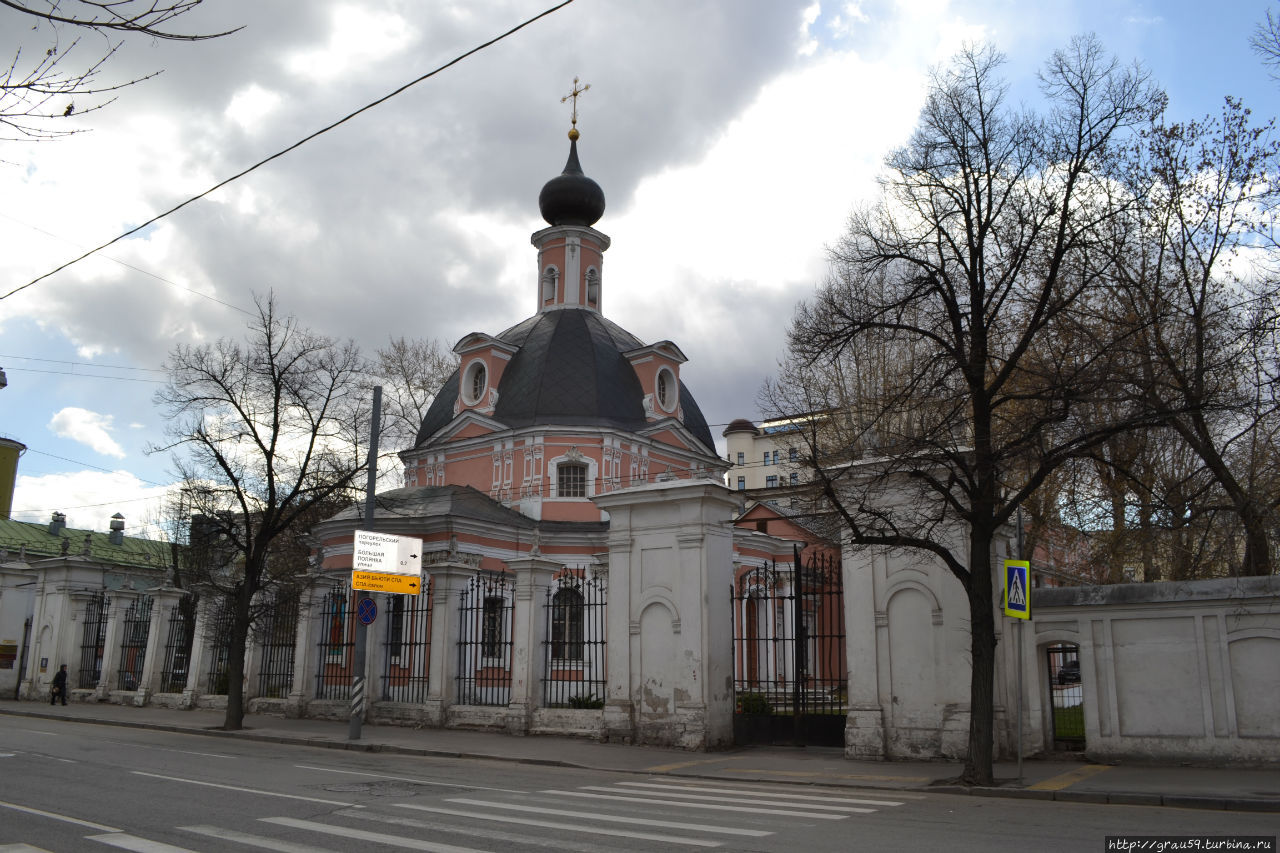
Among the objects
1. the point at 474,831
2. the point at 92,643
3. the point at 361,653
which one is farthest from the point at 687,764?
the point at 92,643

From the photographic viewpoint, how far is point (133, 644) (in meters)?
30.0

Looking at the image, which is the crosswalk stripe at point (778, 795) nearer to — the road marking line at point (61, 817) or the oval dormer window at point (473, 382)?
the road marking line at point (61, 817)

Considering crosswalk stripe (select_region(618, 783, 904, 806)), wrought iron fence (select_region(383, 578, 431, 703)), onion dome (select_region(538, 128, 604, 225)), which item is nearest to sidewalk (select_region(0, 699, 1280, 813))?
crosswalk stripe (select_region(618, 783, 904, 806))

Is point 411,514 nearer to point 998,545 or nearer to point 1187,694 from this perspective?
point 998,545

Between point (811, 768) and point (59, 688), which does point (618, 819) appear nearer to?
point (811, 768)

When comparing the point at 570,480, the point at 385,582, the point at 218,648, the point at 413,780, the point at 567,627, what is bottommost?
the point at 413,780

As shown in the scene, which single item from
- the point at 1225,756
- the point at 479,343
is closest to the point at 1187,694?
the point at 1225,756

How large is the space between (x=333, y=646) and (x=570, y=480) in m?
13.8

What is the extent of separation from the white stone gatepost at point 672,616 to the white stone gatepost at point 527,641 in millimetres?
2209

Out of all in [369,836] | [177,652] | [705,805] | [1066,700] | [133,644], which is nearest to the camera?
[369,836]

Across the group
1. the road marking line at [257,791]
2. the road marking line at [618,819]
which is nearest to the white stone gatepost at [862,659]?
the road marking line at [618,819]

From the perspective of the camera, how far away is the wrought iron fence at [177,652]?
1125 inches

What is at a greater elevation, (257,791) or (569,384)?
(569,384)

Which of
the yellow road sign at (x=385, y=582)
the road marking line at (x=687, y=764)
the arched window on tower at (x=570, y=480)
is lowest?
the road marking line at (x=687, y=764)
